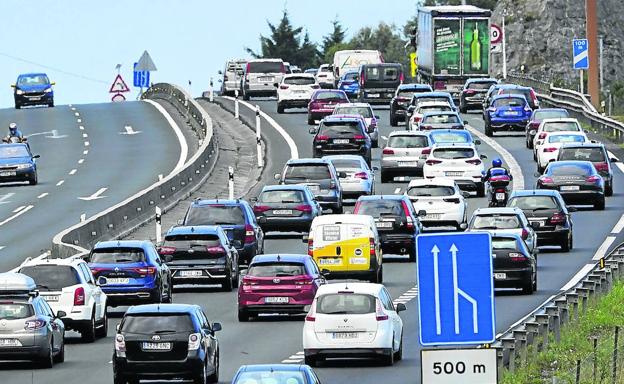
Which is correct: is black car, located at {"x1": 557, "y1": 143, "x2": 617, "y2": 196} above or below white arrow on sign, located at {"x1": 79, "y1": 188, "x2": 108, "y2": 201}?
above

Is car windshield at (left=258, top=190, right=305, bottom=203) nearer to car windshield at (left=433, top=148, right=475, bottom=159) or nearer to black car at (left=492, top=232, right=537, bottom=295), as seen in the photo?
car windshield at (left=433, top=148, right=475, bottom=159)

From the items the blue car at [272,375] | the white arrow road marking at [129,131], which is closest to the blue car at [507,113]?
the white arrow road marking at [129,131]

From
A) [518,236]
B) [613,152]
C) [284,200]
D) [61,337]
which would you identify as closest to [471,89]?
[613,152]

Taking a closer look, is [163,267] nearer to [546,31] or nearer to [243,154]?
[243,154]

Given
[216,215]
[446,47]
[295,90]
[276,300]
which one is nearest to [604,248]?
[216,215]

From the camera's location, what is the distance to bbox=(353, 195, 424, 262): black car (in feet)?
148

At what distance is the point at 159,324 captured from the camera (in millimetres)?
26656

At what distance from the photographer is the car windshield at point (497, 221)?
137 feet

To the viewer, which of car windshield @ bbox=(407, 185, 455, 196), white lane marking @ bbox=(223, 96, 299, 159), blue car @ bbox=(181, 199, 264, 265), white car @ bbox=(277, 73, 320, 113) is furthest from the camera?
white car @ bbox=(277, 73, 320, 113)

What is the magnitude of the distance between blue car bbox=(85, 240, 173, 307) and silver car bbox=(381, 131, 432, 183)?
25799 millimetres

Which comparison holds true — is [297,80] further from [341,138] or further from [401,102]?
[341,138]

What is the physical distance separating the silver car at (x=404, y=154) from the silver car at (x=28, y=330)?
108 feet

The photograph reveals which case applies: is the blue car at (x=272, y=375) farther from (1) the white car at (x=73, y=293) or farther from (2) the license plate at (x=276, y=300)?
(2) the license plate at (x=276, y=300)

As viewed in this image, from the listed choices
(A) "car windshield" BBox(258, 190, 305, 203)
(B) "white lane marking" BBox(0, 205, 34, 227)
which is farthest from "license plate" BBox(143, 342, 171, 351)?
(B) "white lane marking" BBox(0, 205, 34, 227)
